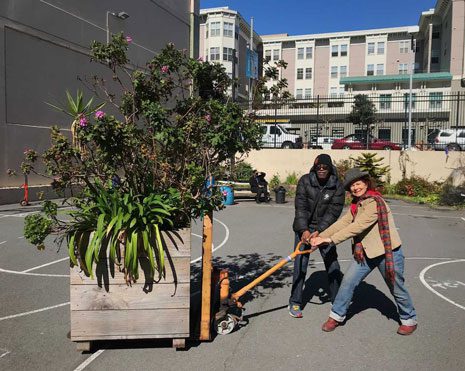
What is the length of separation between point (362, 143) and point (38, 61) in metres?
17.8

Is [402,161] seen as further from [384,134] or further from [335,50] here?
[335,50]

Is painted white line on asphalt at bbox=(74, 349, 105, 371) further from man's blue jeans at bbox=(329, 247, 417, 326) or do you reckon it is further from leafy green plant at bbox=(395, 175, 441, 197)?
leafy green plant at bbox=(395, 175, 441, 197)

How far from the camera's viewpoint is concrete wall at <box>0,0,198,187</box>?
1553cm

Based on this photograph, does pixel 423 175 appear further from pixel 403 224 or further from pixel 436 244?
pixel 436 244

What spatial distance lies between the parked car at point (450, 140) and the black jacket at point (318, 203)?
18415 millimetres

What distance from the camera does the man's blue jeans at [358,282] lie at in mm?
4266

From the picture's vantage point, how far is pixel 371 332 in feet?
14.4

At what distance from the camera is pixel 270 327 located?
14.7 feet

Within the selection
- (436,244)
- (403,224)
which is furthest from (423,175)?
(436,244)

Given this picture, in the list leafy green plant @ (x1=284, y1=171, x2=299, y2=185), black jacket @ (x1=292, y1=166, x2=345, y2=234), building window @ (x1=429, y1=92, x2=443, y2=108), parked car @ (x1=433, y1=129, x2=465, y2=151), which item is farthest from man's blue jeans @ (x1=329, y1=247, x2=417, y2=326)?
parked car @ (x1=433, y1=129, x2=465, y2=151)

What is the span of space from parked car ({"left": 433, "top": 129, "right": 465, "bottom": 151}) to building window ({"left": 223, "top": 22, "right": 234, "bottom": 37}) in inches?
1888

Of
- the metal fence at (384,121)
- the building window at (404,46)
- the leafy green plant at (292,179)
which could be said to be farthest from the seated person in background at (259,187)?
the building window at (404,46)

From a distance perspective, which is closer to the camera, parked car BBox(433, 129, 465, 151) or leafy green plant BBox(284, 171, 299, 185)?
parked car BBox(433, 129, 465, 151)

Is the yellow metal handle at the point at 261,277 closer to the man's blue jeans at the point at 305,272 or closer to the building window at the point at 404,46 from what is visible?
the man's blue jeans at the point at 305,272
